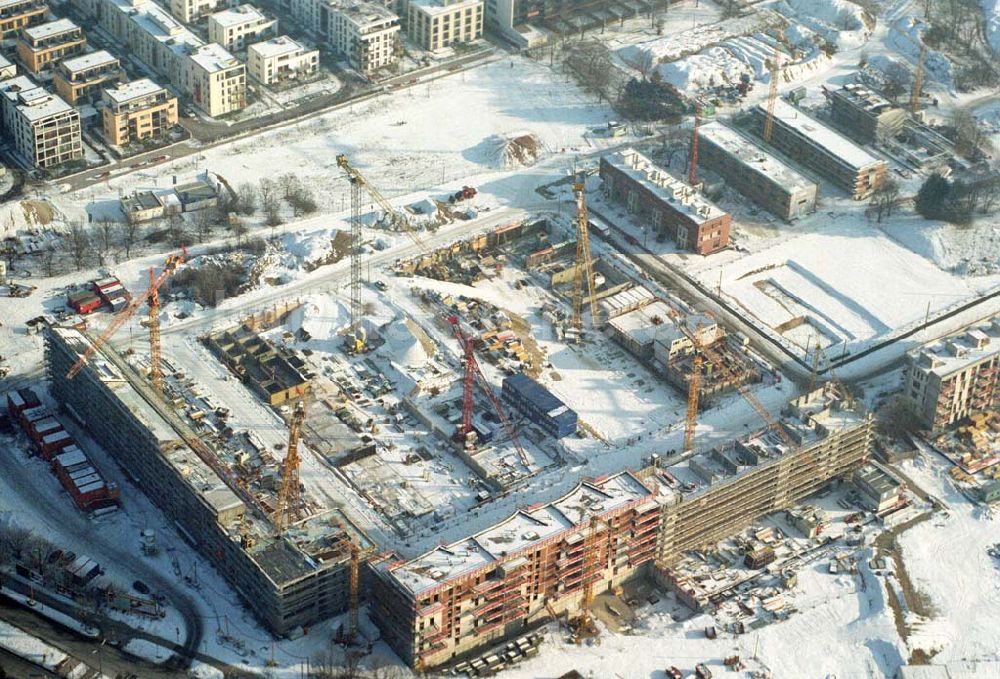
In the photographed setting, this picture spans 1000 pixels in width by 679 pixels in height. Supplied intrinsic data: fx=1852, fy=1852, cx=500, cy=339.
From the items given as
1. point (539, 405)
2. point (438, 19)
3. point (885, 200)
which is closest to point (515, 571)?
point (539, 405)

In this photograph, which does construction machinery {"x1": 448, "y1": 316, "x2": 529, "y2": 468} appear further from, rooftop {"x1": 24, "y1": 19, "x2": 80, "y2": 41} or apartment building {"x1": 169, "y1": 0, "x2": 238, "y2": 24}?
apartment building {"x1": 169, "y1": 0, "x2": 238, "y2": 24}

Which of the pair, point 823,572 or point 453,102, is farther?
point 453,102

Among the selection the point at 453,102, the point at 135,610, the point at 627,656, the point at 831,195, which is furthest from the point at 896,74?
the point at 135,610

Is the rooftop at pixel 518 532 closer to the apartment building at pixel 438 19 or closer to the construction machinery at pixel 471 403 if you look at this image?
the construction machinery at pixel 471 403

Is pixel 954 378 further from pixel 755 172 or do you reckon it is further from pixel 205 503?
pixel 205 503

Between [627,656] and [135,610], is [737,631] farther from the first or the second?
[135,610]

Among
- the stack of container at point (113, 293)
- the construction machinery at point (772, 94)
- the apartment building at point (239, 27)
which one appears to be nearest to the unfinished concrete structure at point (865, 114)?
the construction machinery at point (772, 94)
